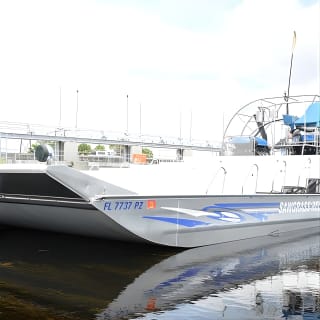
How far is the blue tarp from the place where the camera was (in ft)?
38.6

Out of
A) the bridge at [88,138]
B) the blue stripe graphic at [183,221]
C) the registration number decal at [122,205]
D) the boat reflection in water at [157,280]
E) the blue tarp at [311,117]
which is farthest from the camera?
the bridge at [88,138]

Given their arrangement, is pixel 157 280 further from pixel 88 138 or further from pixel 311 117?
pixel 88 138

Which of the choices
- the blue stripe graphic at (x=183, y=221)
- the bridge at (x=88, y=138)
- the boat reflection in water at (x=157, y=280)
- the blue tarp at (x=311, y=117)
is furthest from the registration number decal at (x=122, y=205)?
the bridge at (x=88, y=138)

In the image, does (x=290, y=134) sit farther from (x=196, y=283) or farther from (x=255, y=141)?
(x=196, y=283)

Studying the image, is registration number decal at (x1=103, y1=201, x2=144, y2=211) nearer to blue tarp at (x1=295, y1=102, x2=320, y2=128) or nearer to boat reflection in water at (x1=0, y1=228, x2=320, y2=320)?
boat reflection in water at (x1=0, y1=228, x2=320, y2=320)

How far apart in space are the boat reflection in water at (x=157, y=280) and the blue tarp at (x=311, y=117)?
382 centimetres

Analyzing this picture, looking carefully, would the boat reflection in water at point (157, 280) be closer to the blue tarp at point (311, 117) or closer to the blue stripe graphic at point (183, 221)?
the blue stripe graphic at point (183, 221)

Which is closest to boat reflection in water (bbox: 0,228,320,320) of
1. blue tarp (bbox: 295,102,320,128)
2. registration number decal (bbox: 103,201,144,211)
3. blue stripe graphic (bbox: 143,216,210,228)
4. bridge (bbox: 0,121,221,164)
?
blue stripe graphic (bbox: 143,216,210,228)

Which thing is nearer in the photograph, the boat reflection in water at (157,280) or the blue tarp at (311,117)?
the boat reflection in water at (157,280)

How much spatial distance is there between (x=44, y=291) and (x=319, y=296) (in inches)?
121

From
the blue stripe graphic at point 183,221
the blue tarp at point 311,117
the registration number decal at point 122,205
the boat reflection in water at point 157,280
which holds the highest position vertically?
the blue tarp at point 311,117

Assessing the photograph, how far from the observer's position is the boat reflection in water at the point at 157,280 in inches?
189

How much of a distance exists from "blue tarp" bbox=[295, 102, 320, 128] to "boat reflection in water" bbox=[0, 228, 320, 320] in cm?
382

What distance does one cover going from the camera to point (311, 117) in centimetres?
1193
